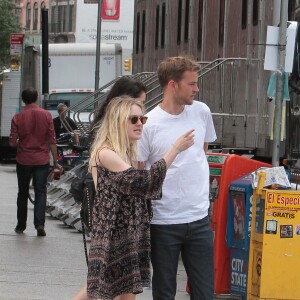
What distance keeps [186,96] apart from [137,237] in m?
0.95

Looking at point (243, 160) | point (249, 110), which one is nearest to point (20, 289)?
point (243, 160)

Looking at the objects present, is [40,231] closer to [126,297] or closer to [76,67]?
[126,297]

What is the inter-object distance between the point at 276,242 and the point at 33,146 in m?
6.03

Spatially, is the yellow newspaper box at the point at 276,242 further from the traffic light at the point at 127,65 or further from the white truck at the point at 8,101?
the white truck at the point at 8,101

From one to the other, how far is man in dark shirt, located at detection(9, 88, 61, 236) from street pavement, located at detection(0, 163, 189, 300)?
547 mm

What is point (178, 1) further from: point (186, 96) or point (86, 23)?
point (186, 96)

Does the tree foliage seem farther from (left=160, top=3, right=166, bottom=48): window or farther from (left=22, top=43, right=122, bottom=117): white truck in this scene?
(left=22, top=43, right=122, bottom=117): white truck

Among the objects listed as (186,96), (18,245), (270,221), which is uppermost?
(186,96)

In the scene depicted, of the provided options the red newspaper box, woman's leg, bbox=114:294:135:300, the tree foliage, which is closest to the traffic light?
the red newspaper box

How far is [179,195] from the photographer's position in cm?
750

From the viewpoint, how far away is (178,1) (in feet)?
136

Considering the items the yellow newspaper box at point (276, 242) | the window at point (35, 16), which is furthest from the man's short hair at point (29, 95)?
the window at point (35, 16)

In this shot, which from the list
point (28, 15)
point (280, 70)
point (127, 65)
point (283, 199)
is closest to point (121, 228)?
point (283, 199)

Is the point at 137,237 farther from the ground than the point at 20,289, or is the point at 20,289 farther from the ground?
the point at 137,237
